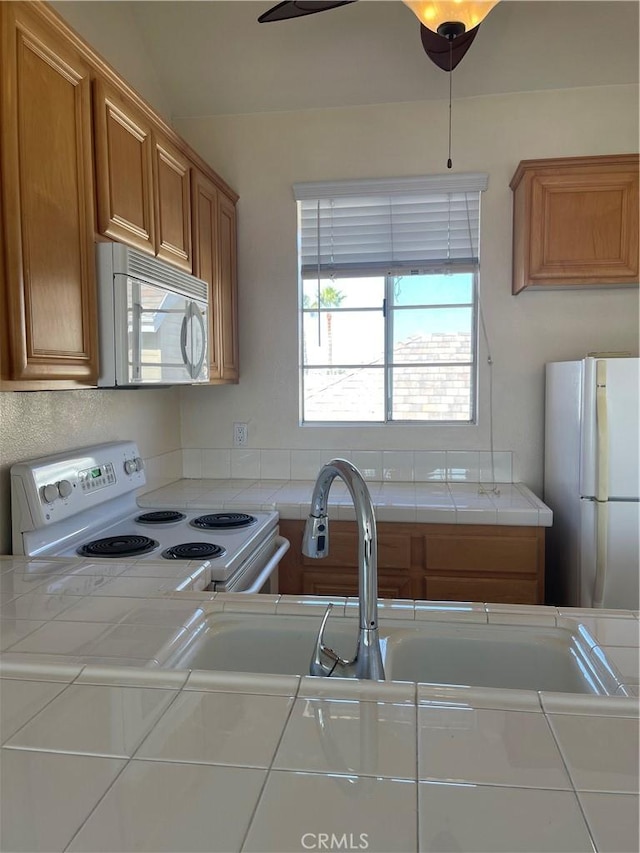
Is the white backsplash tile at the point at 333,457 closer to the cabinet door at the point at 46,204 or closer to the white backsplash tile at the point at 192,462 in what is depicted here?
the white backsplash tile at the point at 192,462

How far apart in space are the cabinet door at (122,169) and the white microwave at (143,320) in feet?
0.27

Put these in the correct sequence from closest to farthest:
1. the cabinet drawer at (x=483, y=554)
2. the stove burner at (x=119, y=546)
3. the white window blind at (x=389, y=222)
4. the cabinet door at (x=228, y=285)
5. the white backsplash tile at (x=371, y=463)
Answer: the stove burner at (x=119, y=546), the cabinet drawer at (x=483, y=554), the cabinet door at (x=228, y=285), the white window blind at (x=389, y=222), the white backsplash tile at (x=371, y=463)

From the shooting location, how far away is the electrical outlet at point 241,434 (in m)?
3.16

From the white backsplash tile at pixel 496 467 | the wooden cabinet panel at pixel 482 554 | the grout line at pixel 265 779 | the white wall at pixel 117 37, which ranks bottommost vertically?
the wooden cabinet panel at pixel 482 554

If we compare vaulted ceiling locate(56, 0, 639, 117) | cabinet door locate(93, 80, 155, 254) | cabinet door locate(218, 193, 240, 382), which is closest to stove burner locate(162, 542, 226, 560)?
cabinet door locate(93, 80, 155, 254)

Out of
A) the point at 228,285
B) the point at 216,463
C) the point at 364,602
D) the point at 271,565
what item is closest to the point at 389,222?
the point at 228,285

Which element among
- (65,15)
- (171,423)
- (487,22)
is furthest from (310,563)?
(487,22)

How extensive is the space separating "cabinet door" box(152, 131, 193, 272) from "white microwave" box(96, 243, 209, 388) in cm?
10

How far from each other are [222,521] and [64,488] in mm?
588

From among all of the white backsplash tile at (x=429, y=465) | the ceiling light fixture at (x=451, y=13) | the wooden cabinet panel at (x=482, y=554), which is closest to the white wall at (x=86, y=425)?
the white backsplash tile at (x=429, y=465)

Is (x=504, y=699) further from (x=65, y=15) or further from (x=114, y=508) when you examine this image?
(x=65, y=15)

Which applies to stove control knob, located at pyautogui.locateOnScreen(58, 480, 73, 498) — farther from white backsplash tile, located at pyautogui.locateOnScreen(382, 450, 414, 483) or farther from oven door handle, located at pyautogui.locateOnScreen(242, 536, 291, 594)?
white backsplash tile, located at pyautogui.locateOnScreen(382, 450, 414, 483)

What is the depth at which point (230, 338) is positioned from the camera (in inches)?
116

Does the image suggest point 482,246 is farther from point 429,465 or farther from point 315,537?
point 315,537
